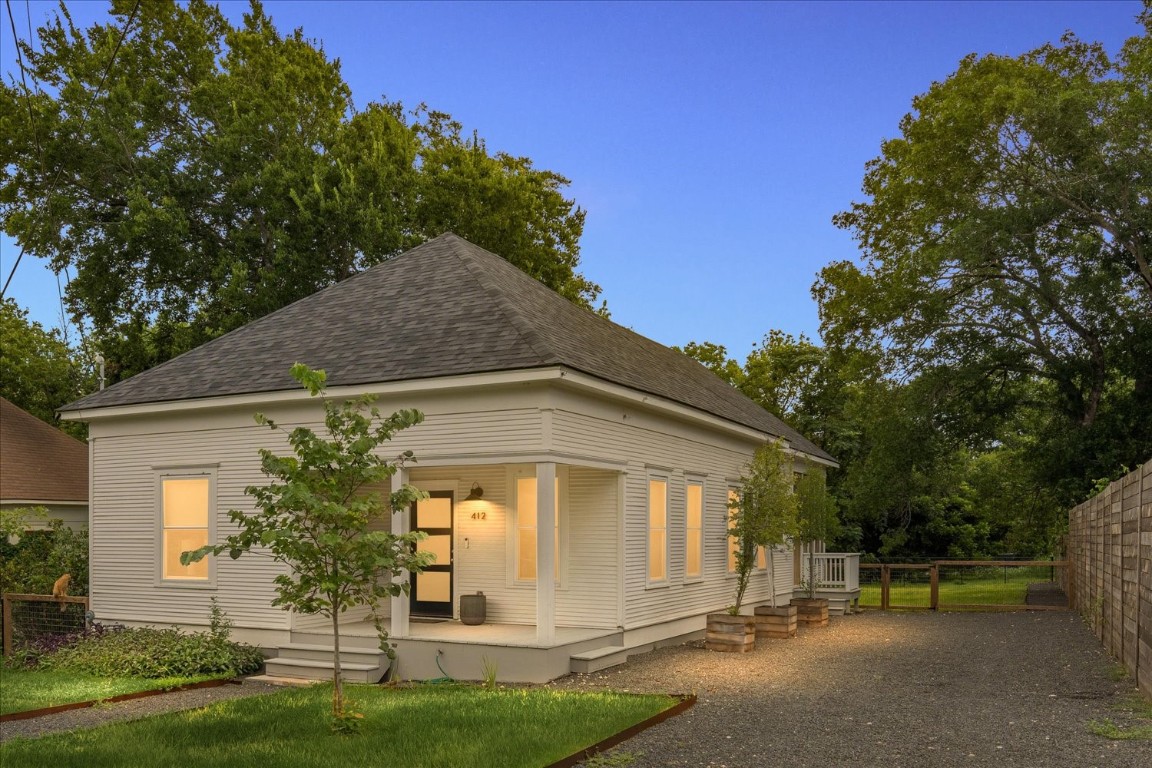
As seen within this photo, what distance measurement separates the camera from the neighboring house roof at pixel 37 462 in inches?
864

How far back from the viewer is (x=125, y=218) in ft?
92.8

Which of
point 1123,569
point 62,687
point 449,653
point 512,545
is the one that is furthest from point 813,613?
point 62,687

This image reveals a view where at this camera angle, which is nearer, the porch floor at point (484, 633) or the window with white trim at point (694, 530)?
the porch floor at point (484, 633)

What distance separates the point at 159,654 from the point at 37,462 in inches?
488

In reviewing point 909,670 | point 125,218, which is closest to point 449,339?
point 909,670

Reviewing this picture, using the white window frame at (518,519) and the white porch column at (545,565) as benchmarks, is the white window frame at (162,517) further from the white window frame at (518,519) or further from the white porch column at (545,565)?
the white porch column at (545,565)

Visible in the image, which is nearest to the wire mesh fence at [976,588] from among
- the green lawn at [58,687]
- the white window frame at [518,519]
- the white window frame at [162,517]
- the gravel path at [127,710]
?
the white window frame at [518,519]

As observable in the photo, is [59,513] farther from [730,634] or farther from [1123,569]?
[1123,569]

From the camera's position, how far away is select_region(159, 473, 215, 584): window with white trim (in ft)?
48.6

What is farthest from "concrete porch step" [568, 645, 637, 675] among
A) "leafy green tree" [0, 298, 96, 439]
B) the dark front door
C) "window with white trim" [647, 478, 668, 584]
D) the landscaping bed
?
"leafy green tree" [0, 298, 96, 439]

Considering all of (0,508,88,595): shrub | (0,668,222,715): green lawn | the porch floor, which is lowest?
(0,668,222,715): green lawn

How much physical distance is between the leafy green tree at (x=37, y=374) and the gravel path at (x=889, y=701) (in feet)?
98.9

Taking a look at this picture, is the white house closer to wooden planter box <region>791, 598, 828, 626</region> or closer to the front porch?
the front porch

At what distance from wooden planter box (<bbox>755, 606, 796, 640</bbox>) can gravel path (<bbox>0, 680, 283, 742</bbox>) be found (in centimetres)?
838
